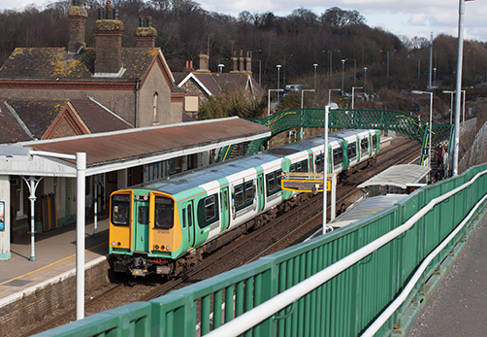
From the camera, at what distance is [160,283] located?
17531 mm

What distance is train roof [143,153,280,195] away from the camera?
16938 mm

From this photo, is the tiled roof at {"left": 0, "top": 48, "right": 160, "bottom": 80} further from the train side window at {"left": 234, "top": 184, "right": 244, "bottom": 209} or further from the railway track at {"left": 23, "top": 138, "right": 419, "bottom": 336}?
the train side window at {"left": 234, "top": 184, "right": 244, "bottom": 209}

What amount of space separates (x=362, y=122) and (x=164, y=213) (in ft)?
102

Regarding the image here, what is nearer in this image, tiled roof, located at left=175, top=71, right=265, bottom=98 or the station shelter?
the station shelter

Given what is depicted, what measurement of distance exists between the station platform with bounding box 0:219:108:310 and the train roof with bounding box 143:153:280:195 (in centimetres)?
254

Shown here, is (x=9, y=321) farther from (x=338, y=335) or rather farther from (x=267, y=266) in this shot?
(x=267, y=266)

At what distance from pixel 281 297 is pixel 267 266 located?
213 mm

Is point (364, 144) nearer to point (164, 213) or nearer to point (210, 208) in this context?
point (210, 208)

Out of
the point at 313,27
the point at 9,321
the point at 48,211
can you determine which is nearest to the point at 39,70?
the point at 48,211

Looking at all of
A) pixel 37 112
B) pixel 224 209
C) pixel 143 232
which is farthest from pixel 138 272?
pixel 37 112

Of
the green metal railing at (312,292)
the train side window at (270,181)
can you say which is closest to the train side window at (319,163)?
the train side window at (270,181)

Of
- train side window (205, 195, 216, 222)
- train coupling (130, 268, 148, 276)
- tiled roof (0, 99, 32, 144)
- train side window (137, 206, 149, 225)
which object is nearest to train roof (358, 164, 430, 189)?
train side window (205, 195, 216, 222)

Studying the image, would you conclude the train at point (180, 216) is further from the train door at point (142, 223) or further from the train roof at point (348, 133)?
the train roof at point (348, 133)

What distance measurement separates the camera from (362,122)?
45312 millimetres
